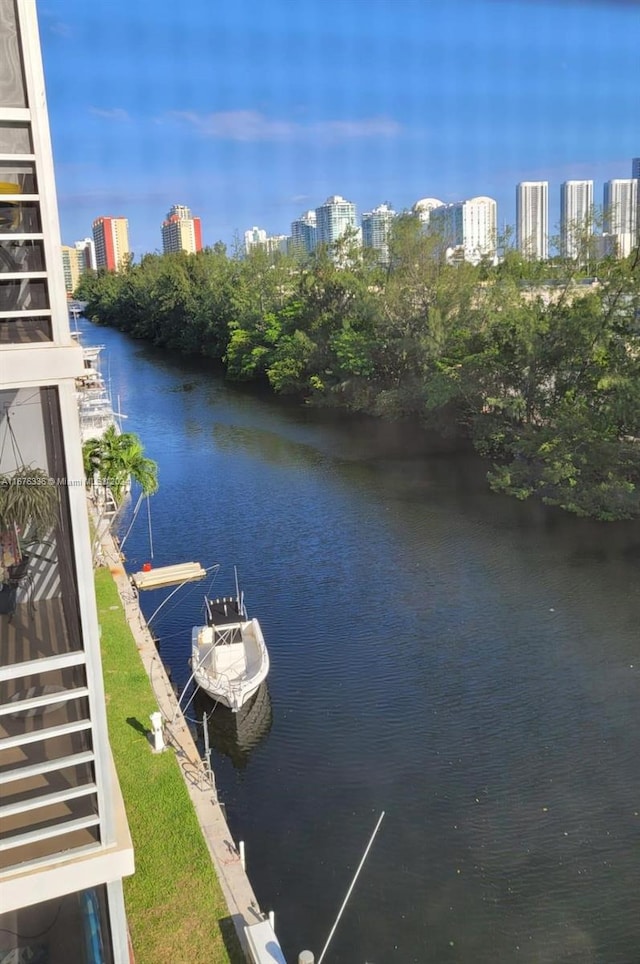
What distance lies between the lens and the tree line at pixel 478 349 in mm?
14641

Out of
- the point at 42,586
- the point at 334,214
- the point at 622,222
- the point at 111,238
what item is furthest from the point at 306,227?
the point at 42,586

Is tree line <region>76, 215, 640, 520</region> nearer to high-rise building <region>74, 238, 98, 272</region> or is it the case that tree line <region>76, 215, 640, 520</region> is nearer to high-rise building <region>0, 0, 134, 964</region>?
high-rise building <region>0, 0, 134, 964</region>

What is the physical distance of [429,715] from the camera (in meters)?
8.56

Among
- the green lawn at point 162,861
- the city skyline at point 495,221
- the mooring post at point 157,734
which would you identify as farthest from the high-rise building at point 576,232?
the mooring post at point 157,734

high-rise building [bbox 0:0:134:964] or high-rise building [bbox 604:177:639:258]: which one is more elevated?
high-rise building [bbox 604:177:639:258]

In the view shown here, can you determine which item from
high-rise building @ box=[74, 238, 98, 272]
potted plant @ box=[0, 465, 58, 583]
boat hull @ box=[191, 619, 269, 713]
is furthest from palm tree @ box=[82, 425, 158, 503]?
high-rise building @ box=[74, 238, 98, 272]

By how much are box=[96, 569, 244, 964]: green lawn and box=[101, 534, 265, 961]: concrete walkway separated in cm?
7

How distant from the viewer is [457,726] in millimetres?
8359

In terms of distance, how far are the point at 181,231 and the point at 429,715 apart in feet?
264

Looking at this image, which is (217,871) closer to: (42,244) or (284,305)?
(42,244)

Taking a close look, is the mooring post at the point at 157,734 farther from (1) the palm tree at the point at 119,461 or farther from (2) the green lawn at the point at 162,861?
(1) the palm tree at the point at 119,461

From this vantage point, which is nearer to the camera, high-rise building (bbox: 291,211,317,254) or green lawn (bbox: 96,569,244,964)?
green lawn (bbox: 96,569,244,964)

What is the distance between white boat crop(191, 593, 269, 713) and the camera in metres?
8.35

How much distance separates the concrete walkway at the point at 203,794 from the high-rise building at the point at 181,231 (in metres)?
76.4
